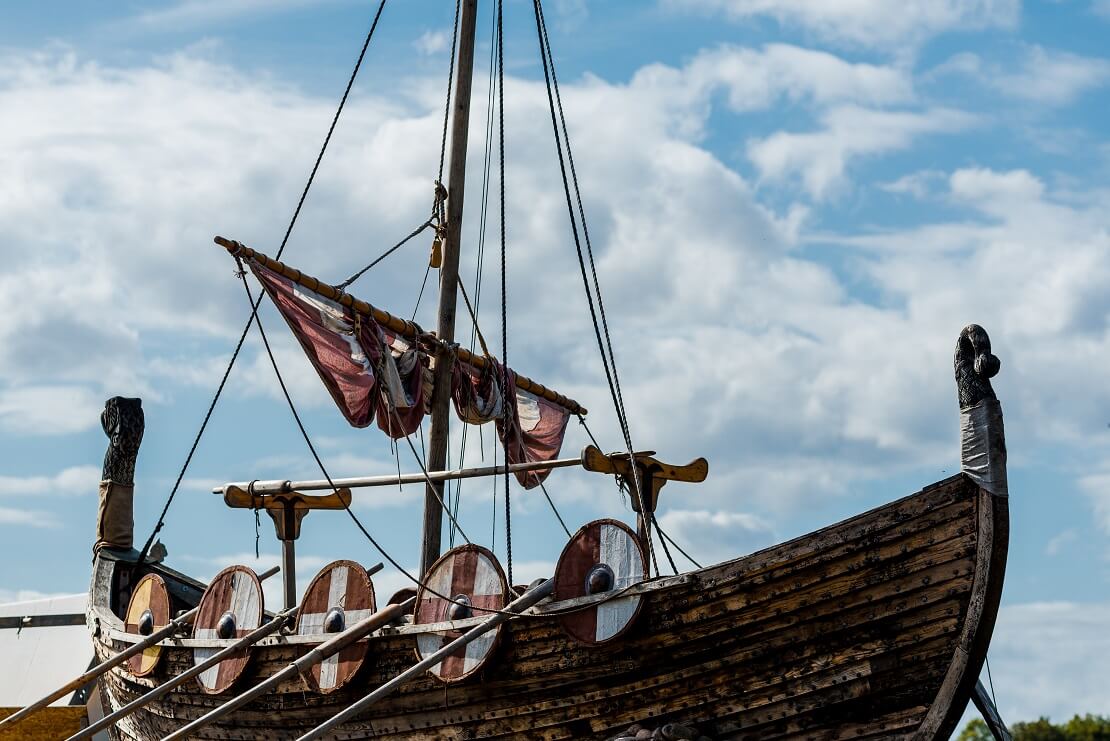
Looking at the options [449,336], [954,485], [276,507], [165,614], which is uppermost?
[449,336]

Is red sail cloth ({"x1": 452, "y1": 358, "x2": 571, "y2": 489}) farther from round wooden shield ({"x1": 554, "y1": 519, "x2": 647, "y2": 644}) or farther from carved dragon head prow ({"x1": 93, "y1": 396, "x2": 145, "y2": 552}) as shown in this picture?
round wooden shield ({"x1": 554, "y1": 519, "x2": 647, "y2": 644})

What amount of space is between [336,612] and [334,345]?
13.8 feet

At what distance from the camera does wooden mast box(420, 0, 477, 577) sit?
19.3m

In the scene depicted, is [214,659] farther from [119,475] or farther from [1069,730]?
[1069,730]

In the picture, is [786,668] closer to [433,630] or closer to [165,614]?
[433,630]

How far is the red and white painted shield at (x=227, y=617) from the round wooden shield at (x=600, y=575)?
4084 millimetres

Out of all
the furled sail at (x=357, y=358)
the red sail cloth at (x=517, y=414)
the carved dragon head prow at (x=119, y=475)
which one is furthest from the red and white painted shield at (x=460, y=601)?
the carved dragon head prow at (x=119, y=475)

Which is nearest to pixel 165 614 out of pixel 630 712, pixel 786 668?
pixel 630 712

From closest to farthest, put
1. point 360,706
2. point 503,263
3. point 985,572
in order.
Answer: point 985,572 → point 360,706 → point 503,263

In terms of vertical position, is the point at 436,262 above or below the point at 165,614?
above

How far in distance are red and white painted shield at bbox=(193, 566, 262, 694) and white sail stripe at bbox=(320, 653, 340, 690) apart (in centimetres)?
117

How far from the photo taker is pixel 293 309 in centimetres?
1889

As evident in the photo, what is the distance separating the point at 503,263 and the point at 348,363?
2920 millimetres

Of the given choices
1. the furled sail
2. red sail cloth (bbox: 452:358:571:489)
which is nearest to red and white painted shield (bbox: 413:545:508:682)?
the furled sail
